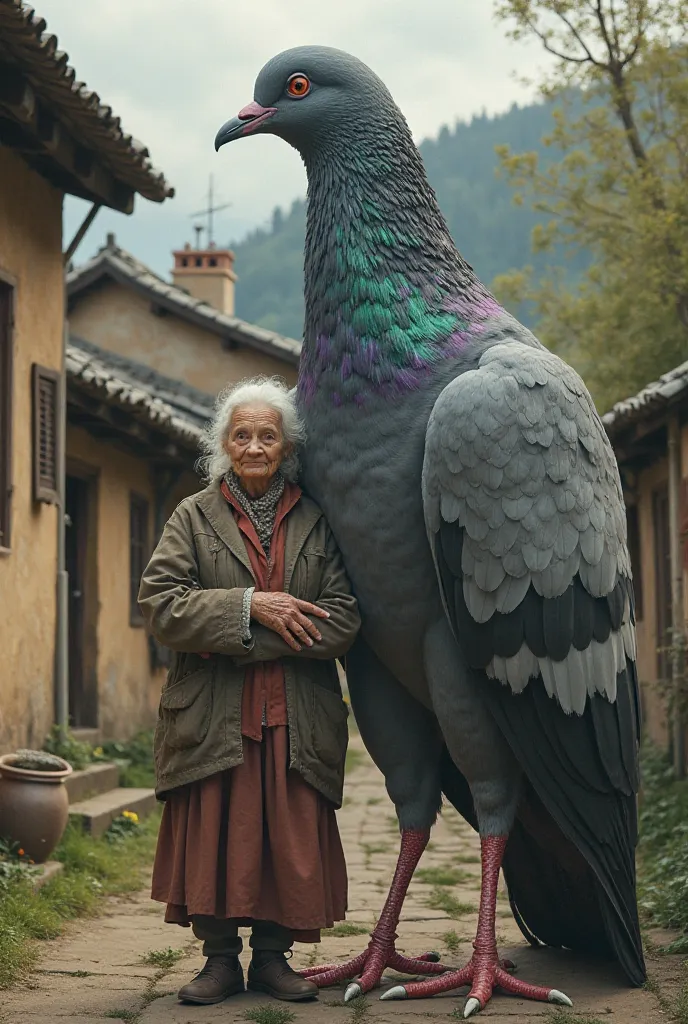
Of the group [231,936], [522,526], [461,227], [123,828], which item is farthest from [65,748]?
Answer: [461,227]

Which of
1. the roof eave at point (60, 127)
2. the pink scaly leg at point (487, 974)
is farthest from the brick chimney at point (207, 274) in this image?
the pink scaly leg at point (487, 974)

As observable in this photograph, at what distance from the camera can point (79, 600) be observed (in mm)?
10891

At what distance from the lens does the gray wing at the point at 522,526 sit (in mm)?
3836

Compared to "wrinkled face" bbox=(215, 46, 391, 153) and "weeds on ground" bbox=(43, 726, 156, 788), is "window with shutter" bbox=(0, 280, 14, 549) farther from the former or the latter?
"wrinkled face" bbox=(215, 46, 391, 153)

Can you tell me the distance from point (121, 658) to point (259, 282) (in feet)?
382

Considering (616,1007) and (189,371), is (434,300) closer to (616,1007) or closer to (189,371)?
(616,1007)

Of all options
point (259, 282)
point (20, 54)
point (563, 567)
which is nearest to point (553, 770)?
point (563, 567)

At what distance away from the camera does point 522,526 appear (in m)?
3.84

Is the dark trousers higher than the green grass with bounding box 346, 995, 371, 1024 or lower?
higher

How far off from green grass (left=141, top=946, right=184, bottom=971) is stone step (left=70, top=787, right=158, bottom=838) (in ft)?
5.70

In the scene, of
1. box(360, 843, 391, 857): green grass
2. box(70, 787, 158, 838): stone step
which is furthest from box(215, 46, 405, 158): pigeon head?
box(360, 843, 391, 857): green grass

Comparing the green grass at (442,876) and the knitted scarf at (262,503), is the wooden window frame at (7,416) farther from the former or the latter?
the knitted scarf at (262,503)

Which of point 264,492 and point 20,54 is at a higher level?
point 20,54

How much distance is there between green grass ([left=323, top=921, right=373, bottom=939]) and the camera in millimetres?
5551
